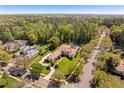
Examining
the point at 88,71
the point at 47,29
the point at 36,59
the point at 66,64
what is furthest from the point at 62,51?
the point at 47,29

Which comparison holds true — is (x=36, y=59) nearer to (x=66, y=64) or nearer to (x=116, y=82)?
(x=66, y=64)

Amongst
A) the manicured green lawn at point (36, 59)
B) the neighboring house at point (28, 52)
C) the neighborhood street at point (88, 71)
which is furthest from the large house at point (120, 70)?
the neighboring house at point (28, 52)

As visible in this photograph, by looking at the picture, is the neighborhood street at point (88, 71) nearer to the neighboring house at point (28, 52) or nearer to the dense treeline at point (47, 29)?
the dense treeline at point (47, 29)

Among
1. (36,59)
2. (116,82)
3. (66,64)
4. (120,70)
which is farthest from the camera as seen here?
(36,59)

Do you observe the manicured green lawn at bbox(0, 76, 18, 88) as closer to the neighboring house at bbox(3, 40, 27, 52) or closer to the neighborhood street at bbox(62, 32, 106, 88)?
the neighboring house at bbox(3, 40, 27, 52)

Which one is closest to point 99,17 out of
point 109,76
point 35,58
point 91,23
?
point 91,23
